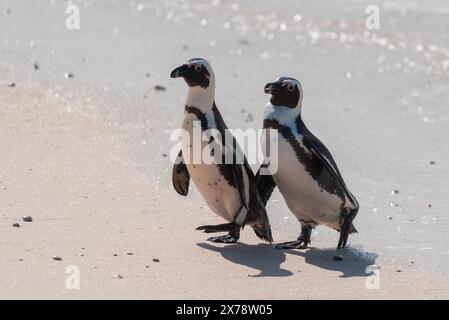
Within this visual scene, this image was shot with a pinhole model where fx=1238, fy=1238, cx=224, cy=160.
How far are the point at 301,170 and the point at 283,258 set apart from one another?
493mm

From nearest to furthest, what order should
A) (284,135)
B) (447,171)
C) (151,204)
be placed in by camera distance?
(284,135) → (151,204) → (447,171)

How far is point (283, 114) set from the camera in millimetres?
6832

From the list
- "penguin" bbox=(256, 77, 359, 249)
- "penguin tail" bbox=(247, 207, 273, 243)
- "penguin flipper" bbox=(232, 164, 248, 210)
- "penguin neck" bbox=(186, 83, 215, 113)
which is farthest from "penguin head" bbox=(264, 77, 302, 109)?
"penguin tail" bbox=(247, 207, 273, 243)

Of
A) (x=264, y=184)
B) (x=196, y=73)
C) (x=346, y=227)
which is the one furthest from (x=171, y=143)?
(x=346, y=227)

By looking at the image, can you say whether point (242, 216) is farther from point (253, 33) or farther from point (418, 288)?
point (253, 33)

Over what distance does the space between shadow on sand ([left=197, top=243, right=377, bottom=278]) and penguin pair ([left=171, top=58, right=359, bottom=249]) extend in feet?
0.25

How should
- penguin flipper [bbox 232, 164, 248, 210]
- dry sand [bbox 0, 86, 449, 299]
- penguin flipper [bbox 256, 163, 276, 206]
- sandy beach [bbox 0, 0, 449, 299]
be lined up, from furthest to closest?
penguin flipper [bbox 256, 163, 276, 206] → penguin flipper [bbox 232, 164, 248, 210] → sandy beach [bbox 0, 0, 449, 299] → dry sand [bbox 0, 86, 449, 299]

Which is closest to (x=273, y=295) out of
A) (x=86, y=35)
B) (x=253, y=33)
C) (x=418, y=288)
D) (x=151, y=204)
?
(x=418, y=288)

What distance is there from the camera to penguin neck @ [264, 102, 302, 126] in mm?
6809

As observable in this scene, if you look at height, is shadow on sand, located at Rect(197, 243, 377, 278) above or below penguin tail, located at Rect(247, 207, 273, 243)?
below

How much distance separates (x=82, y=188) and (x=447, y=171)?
2.61m

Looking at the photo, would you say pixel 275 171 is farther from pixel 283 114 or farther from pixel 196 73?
pixel 196 73

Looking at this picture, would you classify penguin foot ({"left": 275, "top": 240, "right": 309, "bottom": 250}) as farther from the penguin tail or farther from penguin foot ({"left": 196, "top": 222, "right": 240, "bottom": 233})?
penguin foot ({"left": 196, "top": 222, "right": 240, "bottom": 233})
